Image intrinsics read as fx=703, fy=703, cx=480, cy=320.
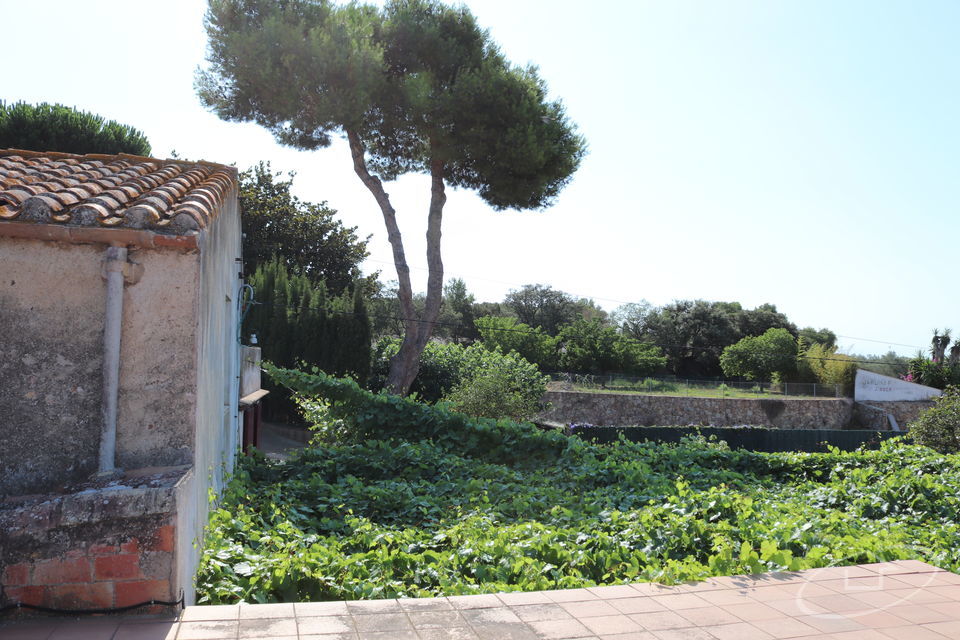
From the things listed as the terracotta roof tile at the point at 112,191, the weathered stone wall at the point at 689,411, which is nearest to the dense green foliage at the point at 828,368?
the weathered stone wall at the point at 689,411

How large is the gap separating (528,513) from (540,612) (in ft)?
10.7

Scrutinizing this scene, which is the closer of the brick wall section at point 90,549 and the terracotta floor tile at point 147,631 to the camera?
the terracotta floor tile at point 147,631

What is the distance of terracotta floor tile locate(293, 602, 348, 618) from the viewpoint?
3.47 meters

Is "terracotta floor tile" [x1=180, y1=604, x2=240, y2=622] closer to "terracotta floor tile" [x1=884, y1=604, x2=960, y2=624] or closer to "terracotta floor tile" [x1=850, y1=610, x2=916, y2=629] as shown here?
"terracotta floor tile" [x1=850, y1=610, x2=916, y2=629]

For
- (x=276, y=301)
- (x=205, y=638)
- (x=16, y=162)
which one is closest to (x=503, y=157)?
(x=276, y=301)

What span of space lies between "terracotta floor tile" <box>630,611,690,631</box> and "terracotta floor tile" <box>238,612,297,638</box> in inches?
65.9

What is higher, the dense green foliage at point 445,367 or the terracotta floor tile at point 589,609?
the dense green foliage at point 445,367

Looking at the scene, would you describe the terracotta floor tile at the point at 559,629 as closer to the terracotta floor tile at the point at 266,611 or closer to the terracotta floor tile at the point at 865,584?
the terracotta floor tile at the point at 266,611

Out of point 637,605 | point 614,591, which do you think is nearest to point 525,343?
point 614,591

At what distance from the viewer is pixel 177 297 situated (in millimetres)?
3912

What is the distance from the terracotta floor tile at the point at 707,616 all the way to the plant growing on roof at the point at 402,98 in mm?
15833

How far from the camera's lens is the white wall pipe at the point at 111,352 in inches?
146

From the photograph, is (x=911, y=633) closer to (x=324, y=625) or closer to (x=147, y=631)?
(x=324, y=625)

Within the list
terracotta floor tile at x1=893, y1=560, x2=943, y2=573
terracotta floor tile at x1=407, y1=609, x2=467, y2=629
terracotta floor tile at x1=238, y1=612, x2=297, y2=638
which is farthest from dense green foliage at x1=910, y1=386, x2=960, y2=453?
terracotta floor tile at x1=238, y1=612, x2=297, y2=638
